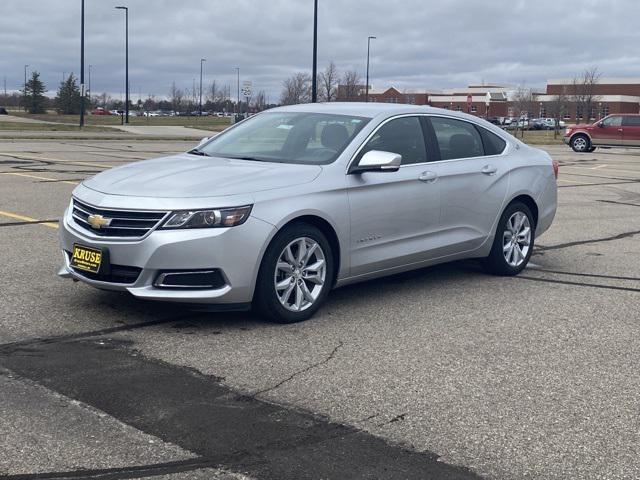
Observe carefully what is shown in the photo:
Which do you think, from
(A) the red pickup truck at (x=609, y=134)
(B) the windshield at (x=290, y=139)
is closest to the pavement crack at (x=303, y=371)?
(B) the windshield at (x=290, y=139)

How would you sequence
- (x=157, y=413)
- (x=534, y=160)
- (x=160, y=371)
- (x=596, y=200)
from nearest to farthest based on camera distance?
(x=157, y=413), (x=160, y=371), (x=534, y=160), (x=596, y=200)

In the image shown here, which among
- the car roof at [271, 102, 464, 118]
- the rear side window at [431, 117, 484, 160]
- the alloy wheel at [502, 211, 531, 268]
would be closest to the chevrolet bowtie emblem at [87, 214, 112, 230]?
the car roof at [271, 102, 464, 118]

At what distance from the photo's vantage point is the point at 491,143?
8.10m

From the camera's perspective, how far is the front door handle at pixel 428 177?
7078 millimetres

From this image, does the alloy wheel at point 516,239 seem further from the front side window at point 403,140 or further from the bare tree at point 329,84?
the bare tree at point 329,84

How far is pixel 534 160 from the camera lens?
332 inches

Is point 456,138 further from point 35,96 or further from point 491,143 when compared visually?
point 35,96

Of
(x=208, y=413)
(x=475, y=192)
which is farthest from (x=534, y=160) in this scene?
(x=208, y=413)

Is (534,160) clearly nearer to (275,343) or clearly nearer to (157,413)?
(275,343)

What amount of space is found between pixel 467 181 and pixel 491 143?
0.75 meters

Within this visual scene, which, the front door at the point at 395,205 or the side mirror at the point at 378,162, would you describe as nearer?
the side mirror at the point at 378,162

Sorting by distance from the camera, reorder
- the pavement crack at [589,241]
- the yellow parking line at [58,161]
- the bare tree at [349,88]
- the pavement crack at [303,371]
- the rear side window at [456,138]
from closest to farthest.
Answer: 1. the pavement crack at [303,371]
2. the rear side window at [456,138]
3. the pavement crack at [589,241]
4. the yellow parking line at [58,161]
5. the bare tree at [349,88]

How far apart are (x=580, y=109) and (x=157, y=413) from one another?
289 ft

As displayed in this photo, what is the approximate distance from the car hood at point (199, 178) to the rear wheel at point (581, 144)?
32528mm
